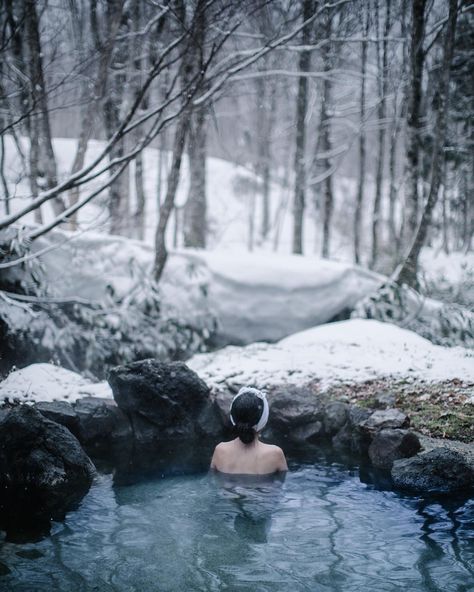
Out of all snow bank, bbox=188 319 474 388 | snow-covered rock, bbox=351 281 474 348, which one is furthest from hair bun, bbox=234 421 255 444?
snow-covered rock, bbox=351 281 474 348

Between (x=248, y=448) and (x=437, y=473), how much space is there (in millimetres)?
1560

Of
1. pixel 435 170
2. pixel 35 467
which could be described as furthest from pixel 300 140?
pixel 35 467

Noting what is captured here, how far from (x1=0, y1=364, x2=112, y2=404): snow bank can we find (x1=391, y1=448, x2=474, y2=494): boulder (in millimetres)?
3226

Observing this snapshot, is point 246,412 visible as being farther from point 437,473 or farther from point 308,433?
point 437,473

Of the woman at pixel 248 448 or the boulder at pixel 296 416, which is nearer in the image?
the woman at pixel 248 448

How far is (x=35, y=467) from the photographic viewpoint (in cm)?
383

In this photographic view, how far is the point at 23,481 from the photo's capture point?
150 inches

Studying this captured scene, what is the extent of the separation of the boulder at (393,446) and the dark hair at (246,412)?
1.33 meters

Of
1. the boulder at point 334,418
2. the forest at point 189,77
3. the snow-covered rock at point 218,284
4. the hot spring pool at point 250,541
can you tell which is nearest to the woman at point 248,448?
the hot spring pool at point 250,541

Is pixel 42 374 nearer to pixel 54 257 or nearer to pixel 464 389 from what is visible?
pixel 54 257

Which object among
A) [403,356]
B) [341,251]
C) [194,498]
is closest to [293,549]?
[194,498]

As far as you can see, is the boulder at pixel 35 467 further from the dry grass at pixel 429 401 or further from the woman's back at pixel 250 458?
the dry grass at pixel 429 401

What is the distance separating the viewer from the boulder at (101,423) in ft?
16.1

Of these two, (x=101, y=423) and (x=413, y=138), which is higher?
(x=413, y=138)
